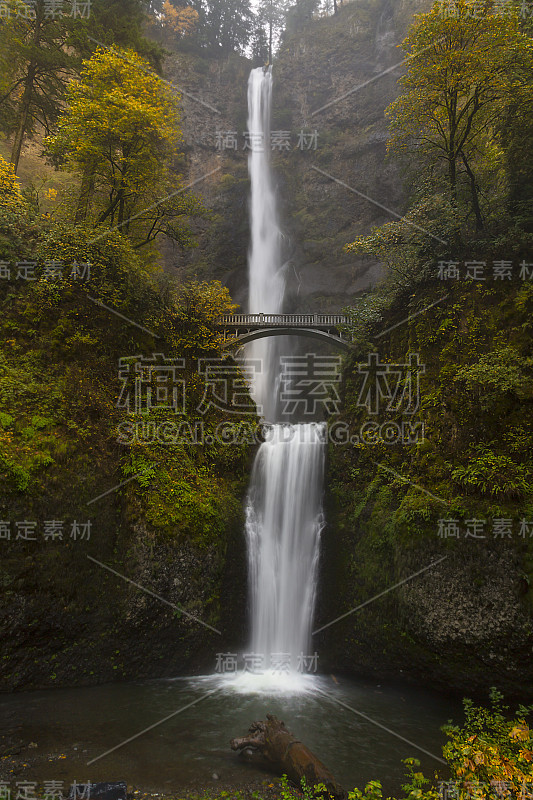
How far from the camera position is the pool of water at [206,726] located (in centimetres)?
648

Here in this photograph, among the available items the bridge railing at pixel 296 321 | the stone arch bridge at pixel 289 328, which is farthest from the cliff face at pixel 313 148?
the stone arch bridge at pixel 289 328

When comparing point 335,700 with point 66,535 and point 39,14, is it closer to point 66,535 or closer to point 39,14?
point 66,535

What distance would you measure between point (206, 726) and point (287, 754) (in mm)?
1974

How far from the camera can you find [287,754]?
660 centimetres

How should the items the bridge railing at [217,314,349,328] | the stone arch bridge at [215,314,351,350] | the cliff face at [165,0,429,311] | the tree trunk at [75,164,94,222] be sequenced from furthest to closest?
1. the cliff face at [165,0,429,311]
2. the stone arch bridge at [215,314,351,350]
3. the bridge railing at [217,314,349,328]
4. the tree trunk at [75,164,94,222]

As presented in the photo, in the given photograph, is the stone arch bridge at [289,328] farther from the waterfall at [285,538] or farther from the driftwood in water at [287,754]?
the driftwood in water at [287,754]

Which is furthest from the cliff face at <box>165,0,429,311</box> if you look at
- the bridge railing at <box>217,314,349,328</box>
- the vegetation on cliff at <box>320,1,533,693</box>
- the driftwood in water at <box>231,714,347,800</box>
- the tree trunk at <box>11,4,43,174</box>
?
the driftwood in water at <box>231,714,347,800</box>

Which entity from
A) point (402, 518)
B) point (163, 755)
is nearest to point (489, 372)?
point (402, 518)

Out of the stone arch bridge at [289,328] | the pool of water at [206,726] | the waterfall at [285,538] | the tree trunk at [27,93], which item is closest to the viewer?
the pool of water at [206,726]

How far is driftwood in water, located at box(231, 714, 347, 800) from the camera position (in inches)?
243

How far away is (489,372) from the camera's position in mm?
9508

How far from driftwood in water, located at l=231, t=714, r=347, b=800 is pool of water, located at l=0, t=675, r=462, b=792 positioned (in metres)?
0.30

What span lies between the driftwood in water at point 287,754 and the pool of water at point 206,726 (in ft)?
0.98

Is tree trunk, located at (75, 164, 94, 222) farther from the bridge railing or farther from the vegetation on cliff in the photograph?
the vegetation on cliff
